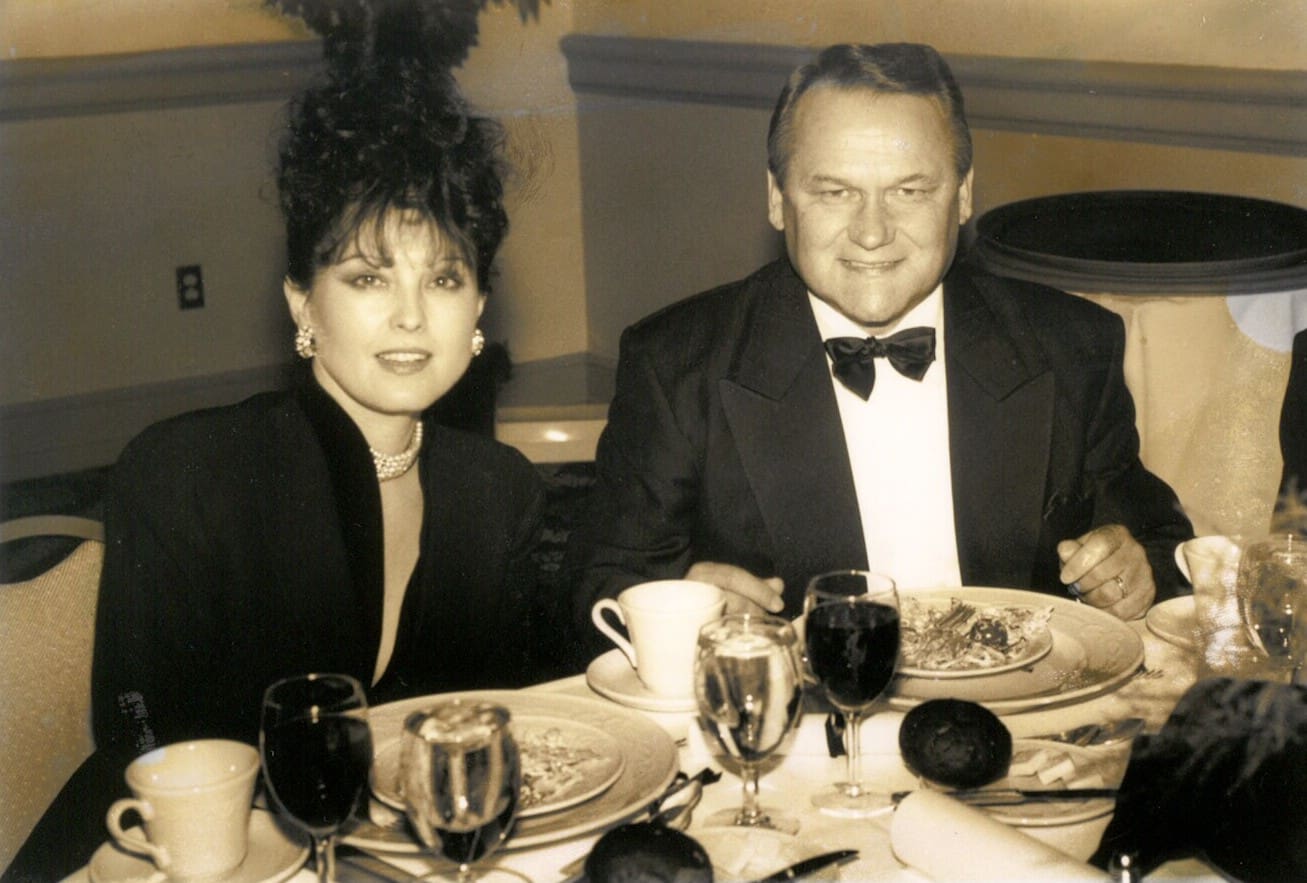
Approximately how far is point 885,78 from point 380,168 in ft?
2.32

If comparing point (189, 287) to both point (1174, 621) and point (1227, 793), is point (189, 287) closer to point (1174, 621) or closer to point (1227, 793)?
point (1174, 621)

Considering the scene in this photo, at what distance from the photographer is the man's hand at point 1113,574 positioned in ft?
6.26

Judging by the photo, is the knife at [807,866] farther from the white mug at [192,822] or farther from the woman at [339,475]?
the woman at [339,475]

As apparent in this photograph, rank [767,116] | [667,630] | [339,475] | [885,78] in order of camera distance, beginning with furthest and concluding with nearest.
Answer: [767,116]
[885,78]
[339,475]
[667,630]

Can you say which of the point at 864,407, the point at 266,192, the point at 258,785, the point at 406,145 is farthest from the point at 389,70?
the point at 266,192

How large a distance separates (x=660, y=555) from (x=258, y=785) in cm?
91

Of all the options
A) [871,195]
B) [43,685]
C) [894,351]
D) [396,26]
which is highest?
[396,26]

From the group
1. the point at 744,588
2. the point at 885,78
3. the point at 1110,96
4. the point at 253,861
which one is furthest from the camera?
the point at 1110,96

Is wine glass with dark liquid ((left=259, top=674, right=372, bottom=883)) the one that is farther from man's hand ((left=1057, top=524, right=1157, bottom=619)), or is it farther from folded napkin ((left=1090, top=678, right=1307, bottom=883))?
man's hand ((left=1057, top=524, right=1157, bottom=619))

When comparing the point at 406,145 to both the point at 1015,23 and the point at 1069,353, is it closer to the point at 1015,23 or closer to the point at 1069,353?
the point at 1069,353

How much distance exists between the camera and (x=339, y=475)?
2014 millimetres

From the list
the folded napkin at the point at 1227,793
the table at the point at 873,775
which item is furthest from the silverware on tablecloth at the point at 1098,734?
the folded napkin at the point at 1227,793

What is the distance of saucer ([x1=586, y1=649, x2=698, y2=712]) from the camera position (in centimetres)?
158

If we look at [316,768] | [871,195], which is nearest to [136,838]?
[316,768]
